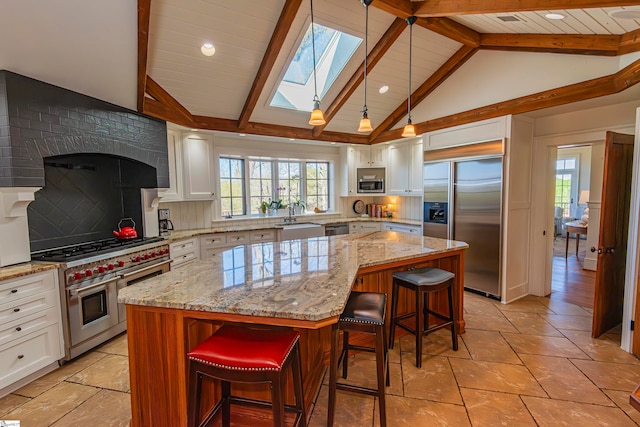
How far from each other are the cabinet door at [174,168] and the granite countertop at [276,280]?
2.05 m

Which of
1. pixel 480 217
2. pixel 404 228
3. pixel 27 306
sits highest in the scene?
pixel 480 217

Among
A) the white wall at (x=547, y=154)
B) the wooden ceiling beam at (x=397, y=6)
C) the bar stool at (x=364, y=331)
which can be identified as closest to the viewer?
the bar stool at (x=364, y=331)

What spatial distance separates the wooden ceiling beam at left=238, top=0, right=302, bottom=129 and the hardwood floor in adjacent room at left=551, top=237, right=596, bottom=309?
4.75 meters

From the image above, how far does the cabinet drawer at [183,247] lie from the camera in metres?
4.09

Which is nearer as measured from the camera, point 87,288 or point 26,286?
point 26,286

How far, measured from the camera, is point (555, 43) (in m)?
3.24

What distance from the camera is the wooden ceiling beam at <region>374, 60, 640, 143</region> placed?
2.82 m

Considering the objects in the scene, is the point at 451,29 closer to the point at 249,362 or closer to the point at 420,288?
the point at 420,288

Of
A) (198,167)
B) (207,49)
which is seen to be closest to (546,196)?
(207,49)

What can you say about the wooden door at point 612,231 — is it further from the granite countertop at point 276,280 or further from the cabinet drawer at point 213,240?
the cabinet drawer at point 213,240

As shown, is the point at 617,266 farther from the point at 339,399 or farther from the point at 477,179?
the point at 339,399

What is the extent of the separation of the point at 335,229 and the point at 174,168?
2.95 m

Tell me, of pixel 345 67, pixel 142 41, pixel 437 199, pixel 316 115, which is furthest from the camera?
pixel 437 199

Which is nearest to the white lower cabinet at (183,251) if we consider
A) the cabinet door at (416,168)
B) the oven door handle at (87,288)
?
the oven door handle at (87,288)
